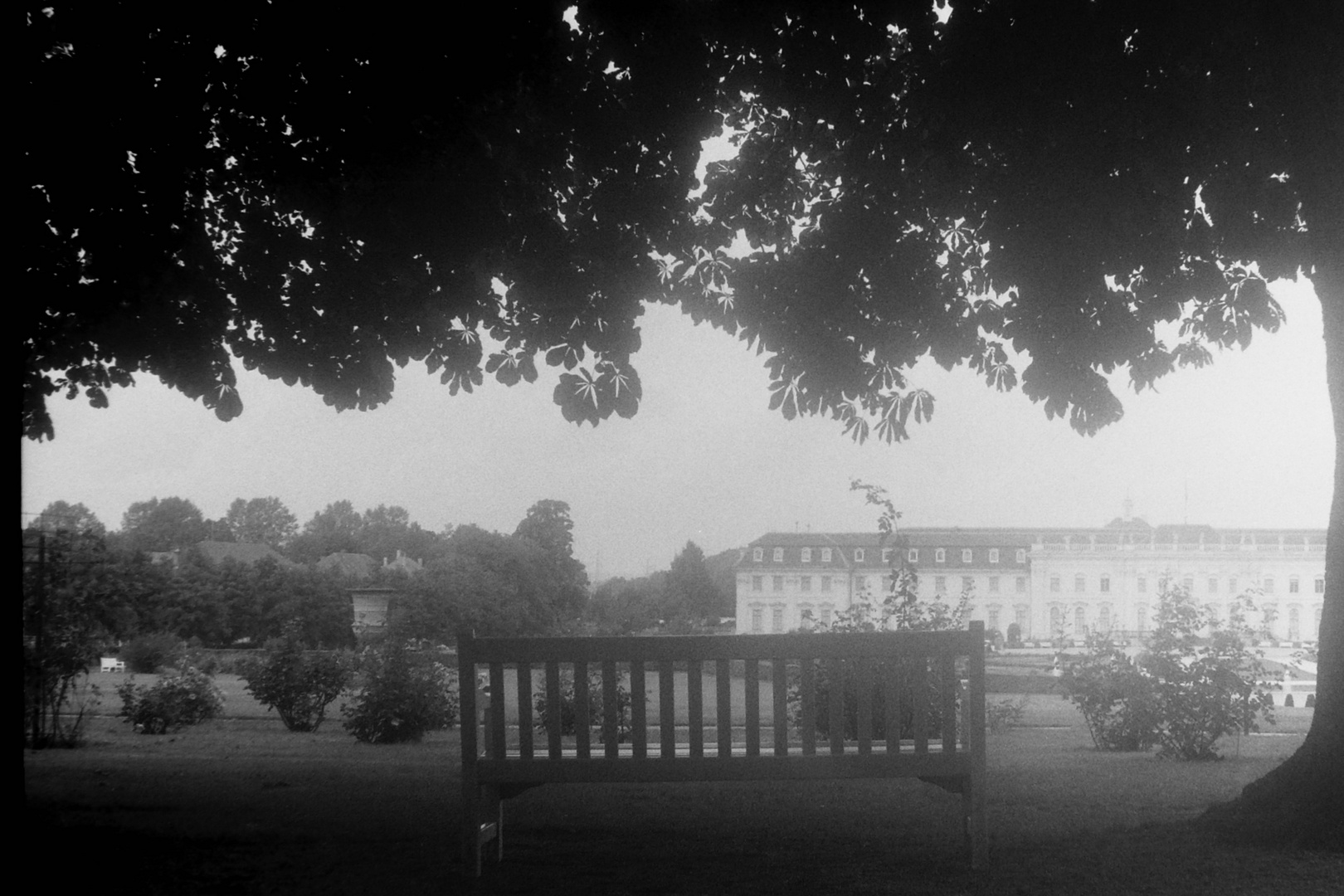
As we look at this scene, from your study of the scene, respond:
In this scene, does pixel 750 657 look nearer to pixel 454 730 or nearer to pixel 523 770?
pixel 523 770

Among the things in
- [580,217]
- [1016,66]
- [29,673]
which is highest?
[1016,66]

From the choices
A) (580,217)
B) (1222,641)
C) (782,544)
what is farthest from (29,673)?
(1222,641)

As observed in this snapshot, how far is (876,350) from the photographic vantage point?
8492 mm

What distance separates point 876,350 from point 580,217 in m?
2.45

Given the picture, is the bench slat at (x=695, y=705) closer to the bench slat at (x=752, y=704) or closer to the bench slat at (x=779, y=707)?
the bench slat at (x=752, y=704)

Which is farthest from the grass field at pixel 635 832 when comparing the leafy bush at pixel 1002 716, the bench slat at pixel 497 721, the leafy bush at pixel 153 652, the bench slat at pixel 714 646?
the leafy bush at pixel 1002 716

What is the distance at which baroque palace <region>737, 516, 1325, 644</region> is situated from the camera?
9938 mm

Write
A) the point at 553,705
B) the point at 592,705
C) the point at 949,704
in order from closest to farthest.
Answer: the point at 553,705
the point at 949,704
the point at 592,705

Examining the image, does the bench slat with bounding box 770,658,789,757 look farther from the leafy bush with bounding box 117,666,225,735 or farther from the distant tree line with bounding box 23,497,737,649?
the leafy bush with bounding box 117,666,225,735

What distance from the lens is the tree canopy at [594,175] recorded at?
6.25 metres

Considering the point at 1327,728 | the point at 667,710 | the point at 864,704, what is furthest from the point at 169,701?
the point at 1327,728

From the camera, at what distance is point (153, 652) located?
34.2 ft

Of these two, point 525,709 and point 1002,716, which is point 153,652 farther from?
point 1002,716

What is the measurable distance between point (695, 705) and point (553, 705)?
558 mm
